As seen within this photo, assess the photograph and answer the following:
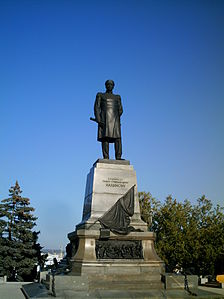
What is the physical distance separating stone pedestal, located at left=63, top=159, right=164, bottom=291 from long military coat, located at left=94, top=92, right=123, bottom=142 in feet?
5.90

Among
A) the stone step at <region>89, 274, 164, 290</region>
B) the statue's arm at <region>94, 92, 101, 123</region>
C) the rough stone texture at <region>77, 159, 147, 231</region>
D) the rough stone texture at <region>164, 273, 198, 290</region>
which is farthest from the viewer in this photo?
the statue's arm at <region>94, 92, 101, 123</region>

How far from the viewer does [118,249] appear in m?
10.4

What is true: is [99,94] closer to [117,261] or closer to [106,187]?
[106,187]

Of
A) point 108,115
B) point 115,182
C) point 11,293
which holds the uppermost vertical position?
point 108,115

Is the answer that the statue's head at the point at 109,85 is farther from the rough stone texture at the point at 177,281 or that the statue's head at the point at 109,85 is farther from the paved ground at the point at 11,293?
the paved ground at the point at 11,293

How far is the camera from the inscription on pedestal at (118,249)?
10227 mm

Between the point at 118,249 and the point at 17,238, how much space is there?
17738 mm

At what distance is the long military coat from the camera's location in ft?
42.9

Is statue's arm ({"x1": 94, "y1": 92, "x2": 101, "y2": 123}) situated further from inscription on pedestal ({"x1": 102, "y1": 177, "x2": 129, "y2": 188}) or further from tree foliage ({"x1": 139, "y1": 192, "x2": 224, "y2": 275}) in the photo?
tree foliage ({"x1": 139, "y1": 192, "x2": 224, "y2": 275})

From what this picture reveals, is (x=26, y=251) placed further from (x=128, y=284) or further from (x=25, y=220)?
(x=128, y=284)

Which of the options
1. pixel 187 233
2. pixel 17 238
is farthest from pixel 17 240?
pixel 187 233

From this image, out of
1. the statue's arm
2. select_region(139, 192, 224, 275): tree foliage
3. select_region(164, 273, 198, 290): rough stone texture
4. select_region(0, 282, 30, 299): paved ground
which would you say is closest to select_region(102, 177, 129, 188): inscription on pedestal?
the statue's arm

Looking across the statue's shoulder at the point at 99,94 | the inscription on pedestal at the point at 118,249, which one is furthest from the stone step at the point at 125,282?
the statue's shoulder at the point at 99,94

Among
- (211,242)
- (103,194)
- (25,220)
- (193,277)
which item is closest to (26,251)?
(25,220)
